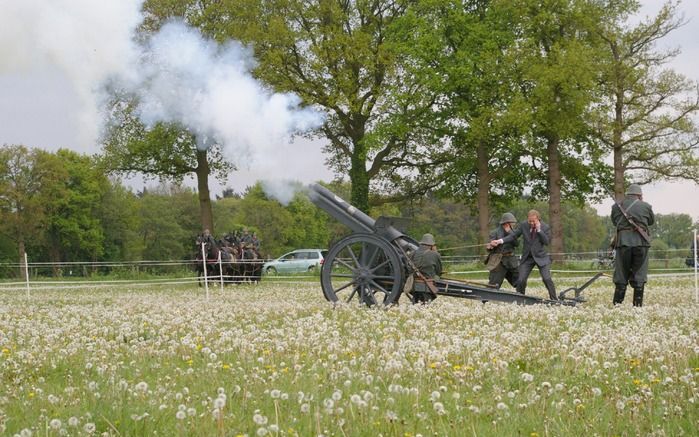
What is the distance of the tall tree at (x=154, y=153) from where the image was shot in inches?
1547

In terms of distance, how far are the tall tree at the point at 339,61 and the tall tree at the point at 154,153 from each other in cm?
544

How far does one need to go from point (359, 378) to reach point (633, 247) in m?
9.22

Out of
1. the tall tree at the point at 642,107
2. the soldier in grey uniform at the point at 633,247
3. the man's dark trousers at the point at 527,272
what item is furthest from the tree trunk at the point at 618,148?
the soldier in grey uniform at the point at 633,247

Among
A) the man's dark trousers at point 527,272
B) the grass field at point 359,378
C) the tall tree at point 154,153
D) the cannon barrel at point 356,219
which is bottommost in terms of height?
the grass field at point 359,378

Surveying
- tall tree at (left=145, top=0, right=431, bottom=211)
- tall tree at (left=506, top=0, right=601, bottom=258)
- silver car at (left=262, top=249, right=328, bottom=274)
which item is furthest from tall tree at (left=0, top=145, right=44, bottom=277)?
tall tree at (left=506, top=0, right=601, bottom=258)

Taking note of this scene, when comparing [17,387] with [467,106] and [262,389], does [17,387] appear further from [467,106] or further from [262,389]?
[467,106]

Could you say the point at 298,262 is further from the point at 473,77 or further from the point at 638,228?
the point at 638,228

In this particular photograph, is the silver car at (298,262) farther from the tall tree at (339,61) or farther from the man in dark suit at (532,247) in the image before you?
the man in dark suit at (532,247)

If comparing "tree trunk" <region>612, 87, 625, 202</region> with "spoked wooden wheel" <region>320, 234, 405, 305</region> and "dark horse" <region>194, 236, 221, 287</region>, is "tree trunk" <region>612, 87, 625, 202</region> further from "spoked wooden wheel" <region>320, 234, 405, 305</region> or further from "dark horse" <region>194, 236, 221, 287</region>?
"spoked wooden wheel" <region>320, 234, 405, 305</region>

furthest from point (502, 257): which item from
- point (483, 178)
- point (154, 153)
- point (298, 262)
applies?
point (298, 262)

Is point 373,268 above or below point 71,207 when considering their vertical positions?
below

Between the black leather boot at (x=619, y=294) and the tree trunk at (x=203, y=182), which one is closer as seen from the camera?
the black leather boot at (x=619, y=294)

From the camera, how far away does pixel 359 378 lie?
264 inches

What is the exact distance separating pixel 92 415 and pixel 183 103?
22517 millimetres
